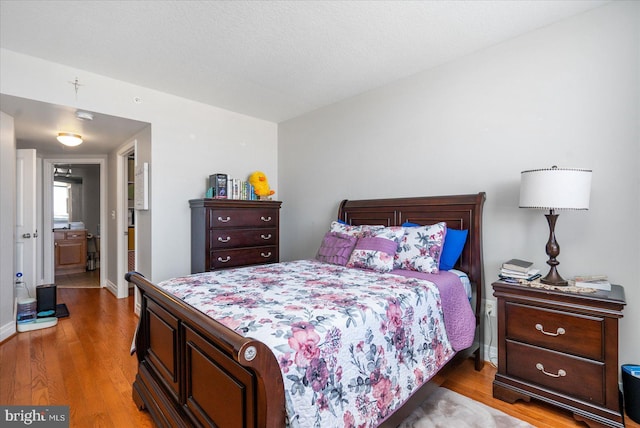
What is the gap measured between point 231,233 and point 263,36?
2.01 m

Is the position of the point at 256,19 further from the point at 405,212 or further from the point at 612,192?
the point at 612,192

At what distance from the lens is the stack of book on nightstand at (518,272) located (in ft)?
6.73

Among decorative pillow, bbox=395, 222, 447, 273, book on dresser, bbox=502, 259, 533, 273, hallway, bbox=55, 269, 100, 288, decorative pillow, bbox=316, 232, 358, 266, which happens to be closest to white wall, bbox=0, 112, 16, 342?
hallway, bbox=55, 269, 100, 288

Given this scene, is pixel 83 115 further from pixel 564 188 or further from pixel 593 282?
pixel 593 282

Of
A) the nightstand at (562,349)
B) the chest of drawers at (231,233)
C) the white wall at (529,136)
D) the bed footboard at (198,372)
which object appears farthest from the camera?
the chest of drawers at (231,233)

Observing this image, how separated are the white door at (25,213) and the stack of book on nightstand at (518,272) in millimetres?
4789

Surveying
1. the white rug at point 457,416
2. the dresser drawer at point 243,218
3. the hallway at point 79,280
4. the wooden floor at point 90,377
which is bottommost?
the hallway at point 79,280

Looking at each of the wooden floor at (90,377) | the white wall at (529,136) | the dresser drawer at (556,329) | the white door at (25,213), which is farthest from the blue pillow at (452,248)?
the white door at (25,213)

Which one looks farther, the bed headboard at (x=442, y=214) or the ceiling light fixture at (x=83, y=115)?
the ceiling light fixture at (x=83, y=115)

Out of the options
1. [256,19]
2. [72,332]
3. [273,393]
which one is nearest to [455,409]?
[273,393]

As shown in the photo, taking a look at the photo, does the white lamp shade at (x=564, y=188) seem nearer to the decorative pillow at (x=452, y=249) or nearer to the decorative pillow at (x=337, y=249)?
the decorative pillow at (x=452, y=249)

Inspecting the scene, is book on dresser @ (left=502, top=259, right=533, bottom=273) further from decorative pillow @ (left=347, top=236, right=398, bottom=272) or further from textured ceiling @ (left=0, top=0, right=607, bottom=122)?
textured ceiling @ (left=0, top=0, right=607, bottom=122)

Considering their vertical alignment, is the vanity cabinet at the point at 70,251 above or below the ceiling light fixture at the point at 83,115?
below

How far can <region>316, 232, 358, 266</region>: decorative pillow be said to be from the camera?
8.80 ft
